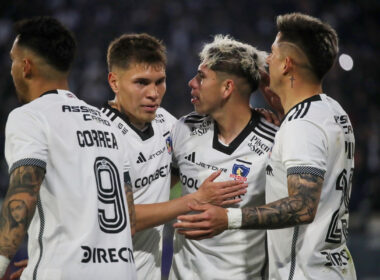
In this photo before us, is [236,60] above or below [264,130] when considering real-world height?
above

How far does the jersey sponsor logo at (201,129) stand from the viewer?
4441 millimetres

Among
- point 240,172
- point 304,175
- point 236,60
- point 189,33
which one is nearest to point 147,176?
point 240,172

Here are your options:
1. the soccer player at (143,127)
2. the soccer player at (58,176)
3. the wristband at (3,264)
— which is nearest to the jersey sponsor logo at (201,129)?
the soccer player at (143,127)

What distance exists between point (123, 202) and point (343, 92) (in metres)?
9.82

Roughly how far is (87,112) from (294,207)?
1229mm

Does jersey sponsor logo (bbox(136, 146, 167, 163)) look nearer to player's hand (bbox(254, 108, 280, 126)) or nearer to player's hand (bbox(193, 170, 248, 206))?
player's hand (bbox(193, 170, 248, 206))

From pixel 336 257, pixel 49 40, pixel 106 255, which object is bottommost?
pixel 336 257

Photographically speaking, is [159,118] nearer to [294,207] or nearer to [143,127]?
[143,127]

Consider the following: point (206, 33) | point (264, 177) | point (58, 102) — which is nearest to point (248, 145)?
point (264, 177)

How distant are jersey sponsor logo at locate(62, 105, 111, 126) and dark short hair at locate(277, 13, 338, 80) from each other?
4.20 ft

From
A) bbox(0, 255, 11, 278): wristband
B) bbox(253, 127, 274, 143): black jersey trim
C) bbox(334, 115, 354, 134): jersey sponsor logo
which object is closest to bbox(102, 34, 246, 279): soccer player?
bbox(253, 127, 274, 143): black jersey trim

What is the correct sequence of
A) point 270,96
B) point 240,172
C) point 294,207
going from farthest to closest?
point 270,96, point 240,172, point 294,207

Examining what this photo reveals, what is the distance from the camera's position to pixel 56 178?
10.3 feet

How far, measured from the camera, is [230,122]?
4.37 metres
